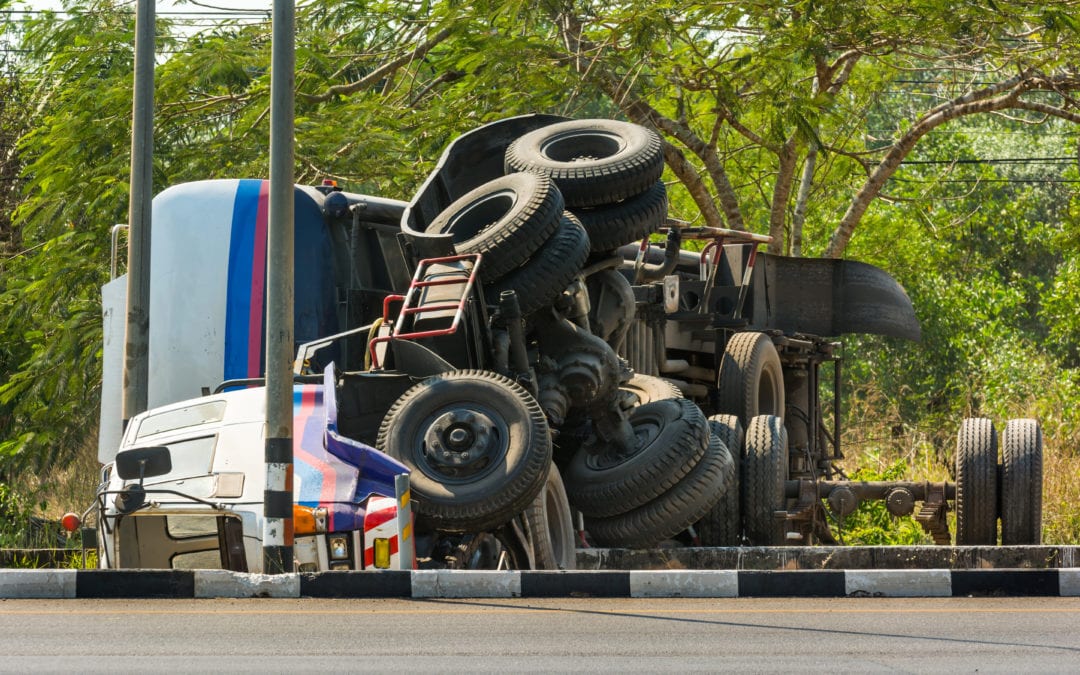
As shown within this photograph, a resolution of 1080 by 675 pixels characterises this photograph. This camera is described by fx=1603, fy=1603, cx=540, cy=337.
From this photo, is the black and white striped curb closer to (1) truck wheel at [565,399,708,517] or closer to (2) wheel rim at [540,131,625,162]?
(1) truck wheel at [565,399,708,517]

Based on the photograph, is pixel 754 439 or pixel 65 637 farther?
pixel 754 439

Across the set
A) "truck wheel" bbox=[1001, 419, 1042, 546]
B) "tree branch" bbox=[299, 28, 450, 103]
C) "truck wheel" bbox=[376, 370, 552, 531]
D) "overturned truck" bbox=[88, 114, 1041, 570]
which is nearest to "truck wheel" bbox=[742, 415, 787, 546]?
"overturned truck" bbox=[88, 114, 1041, 570]

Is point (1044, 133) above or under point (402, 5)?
above

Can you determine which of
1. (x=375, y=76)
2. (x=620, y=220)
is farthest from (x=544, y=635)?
(x=375, y=76)

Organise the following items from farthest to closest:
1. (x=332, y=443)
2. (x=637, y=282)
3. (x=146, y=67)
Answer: (x=637, y=282), (x=146, y=67), (x=332, y=443)

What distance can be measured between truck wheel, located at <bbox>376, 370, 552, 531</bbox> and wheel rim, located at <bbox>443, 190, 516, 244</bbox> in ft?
7.99

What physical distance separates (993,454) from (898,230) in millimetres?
20102

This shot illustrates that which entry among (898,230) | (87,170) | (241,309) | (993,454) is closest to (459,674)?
(241,309)

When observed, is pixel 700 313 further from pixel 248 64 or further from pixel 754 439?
pixel 248 64

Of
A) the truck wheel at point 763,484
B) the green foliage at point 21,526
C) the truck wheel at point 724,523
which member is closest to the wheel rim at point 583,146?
the truck wheel at point 724,523

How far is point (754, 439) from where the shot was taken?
13.9 m

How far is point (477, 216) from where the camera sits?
41.1ft

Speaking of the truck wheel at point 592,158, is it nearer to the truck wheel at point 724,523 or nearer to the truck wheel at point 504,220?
the truck wheel at point 504,220

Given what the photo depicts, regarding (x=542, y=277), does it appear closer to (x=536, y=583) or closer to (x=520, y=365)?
(x=520, y=365)
